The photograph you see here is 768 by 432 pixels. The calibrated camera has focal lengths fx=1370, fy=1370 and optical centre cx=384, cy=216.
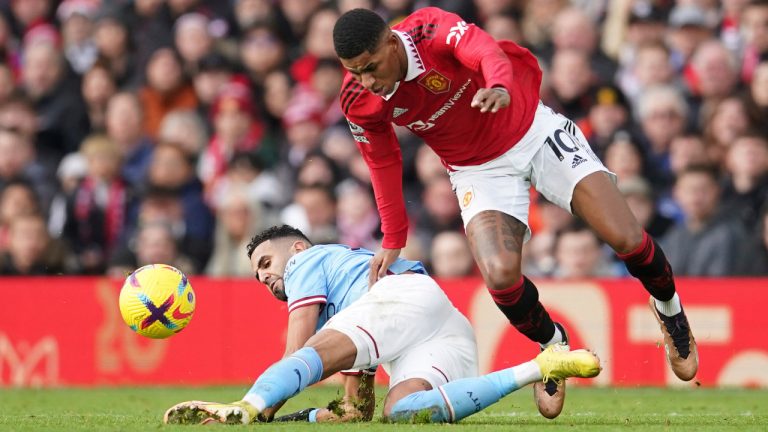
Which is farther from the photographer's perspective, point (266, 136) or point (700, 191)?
point (266, 136)

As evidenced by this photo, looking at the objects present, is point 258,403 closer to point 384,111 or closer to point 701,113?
point 384,111

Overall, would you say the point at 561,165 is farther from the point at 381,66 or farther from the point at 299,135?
the point at 299,135

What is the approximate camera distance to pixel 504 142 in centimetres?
795

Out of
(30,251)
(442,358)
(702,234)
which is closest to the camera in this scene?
(442,358)

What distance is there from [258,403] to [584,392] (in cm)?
502

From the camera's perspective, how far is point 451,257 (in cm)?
1242

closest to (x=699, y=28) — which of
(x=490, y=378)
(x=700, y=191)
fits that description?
(x=700, y=191)

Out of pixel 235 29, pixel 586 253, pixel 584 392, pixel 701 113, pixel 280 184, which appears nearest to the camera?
pixel 584 392

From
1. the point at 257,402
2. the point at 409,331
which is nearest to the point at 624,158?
the point at 409,331

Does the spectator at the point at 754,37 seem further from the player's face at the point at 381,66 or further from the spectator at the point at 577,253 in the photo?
the player's face at the point at 381,66

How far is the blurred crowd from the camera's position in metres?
12.4

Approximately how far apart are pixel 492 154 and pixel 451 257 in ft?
14.8

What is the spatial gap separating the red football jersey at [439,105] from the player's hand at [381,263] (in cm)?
17

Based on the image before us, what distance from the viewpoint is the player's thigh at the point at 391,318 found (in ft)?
23.4
